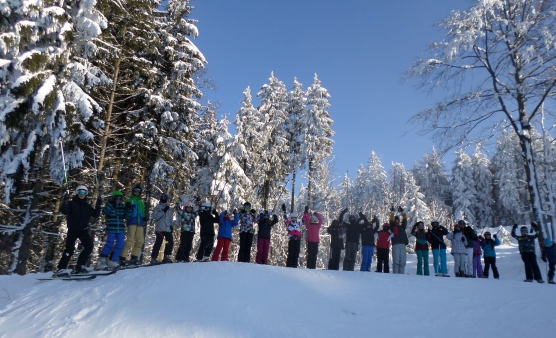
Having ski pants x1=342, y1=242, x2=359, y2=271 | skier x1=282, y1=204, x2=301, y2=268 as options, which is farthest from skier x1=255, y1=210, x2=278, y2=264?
ski pants x1=342, y1=242, x2=359, y2=271

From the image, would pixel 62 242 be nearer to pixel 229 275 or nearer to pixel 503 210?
pixel 229 275

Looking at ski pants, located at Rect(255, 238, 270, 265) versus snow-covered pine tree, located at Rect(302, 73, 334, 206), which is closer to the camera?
ski pants, located at Rect(255, 238, 270, 265)

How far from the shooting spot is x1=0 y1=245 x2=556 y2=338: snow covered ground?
18.6 feet

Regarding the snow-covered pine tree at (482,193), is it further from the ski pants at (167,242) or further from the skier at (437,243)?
the ski pants at (167,242)

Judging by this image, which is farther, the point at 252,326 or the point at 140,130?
the point at 140,130

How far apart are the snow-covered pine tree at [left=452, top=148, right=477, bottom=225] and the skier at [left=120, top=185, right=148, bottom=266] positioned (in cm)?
4268

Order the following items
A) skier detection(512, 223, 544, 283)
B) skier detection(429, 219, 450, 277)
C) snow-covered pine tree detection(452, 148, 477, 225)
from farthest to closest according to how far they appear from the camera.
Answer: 1. snow-covered pine tree detection(452, 148, 477, 225)
2. skier detection(429, 219, 450, 277)
3. skier detection(512, 223, 544, 283)

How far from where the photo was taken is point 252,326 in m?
5.61

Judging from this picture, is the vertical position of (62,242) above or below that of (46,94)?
below

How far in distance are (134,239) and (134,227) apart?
1.37 ft

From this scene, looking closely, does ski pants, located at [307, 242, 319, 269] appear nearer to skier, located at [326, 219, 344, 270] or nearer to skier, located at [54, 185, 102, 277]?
skier, located at [326, 219, 344, 270]

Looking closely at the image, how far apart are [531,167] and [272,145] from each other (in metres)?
16.0

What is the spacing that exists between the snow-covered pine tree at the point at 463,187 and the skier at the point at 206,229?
40941mm

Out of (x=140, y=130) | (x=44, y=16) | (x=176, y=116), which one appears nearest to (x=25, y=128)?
(x=44, y=16)
